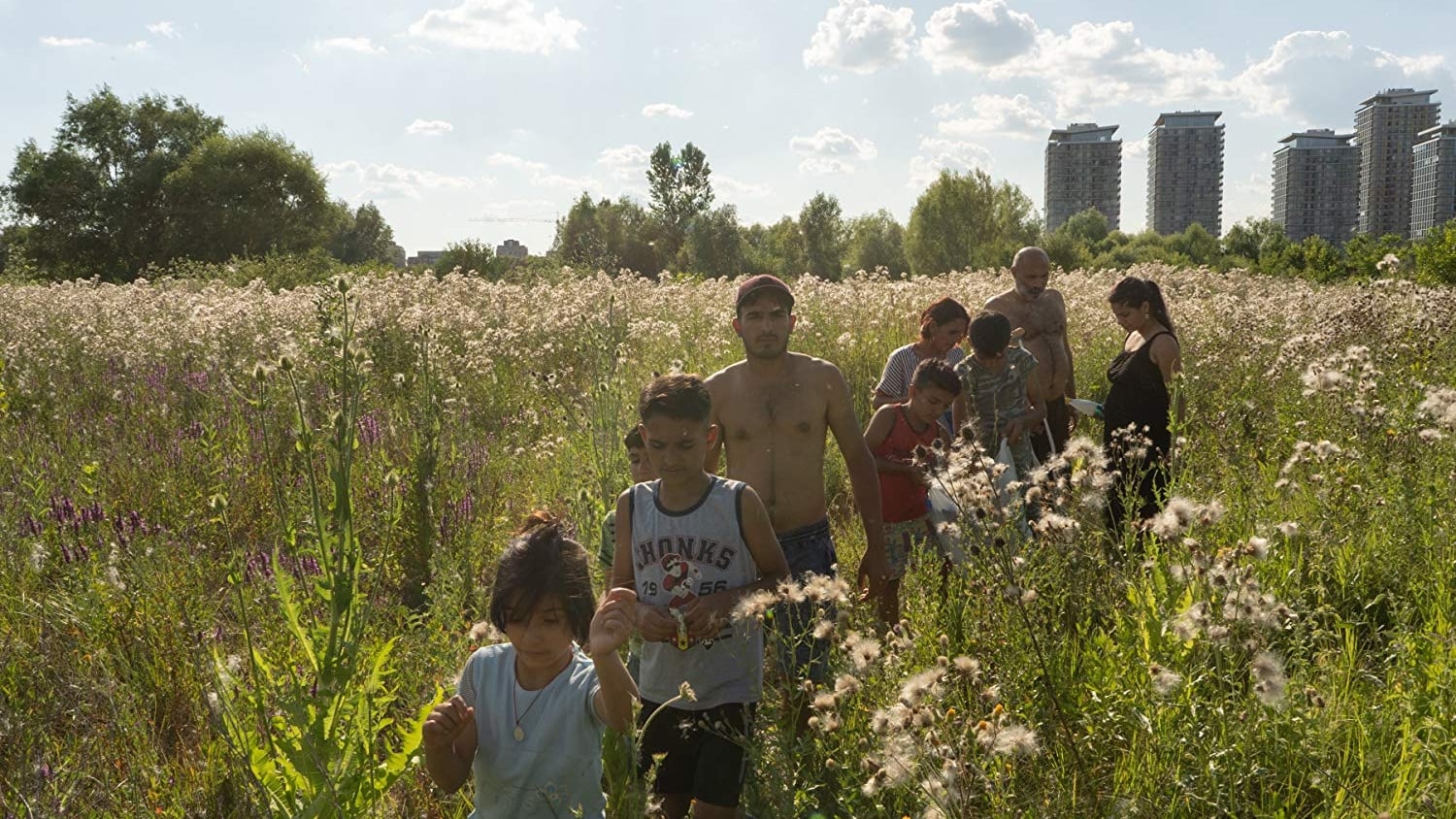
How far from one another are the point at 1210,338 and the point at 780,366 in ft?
23.5

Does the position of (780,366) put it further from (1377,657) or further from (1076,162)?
(1076,162)

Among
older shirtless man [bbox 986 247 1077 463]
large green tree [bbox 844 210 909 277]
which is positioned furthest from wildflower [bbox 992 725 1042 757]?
large green tree [bbox 844 210 909 277]

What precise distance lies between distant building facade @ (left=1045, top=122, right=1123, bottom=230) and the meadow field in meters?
164

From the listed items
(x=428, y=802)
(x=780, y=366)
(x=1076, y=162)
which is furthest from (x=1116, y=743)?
(x=1076, y=162)

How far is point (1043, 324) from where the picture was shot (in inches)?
257

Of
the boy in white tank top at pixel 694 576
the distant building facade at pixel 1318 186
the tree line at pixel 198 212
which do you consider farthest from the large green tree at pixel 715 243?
the distant building facade at pixel 1318 186

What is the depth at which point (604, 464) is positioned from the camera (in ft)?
15.2

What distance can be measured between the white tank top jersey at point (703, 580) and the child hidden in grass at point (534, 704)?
0.43 metres

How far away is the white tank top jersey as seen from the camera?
→ 114 inches

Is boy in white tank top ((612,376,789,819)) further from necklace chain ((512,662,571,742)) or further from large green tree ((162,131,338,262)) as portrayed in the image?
large green tree ((162,131,338,262))

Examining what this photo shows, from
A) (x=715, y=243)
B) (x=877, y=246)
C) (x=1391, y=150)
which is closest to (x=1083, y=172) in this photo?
(x=1391, y=150)

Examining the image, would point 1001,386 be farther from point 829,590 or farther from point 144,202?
point 144,202

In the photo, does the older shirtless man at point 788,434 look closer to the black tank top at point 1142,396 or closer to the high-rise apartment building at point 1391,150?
the black tank top at point 1142,396

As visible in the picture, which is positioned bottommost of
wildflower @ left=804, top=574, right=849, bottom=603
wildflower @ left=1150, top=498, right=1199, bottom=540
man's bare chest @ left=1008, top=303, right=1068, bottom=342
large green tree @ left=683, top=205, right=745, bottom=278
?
wildflower @ left=804, top=574, right=849, bottom=603
